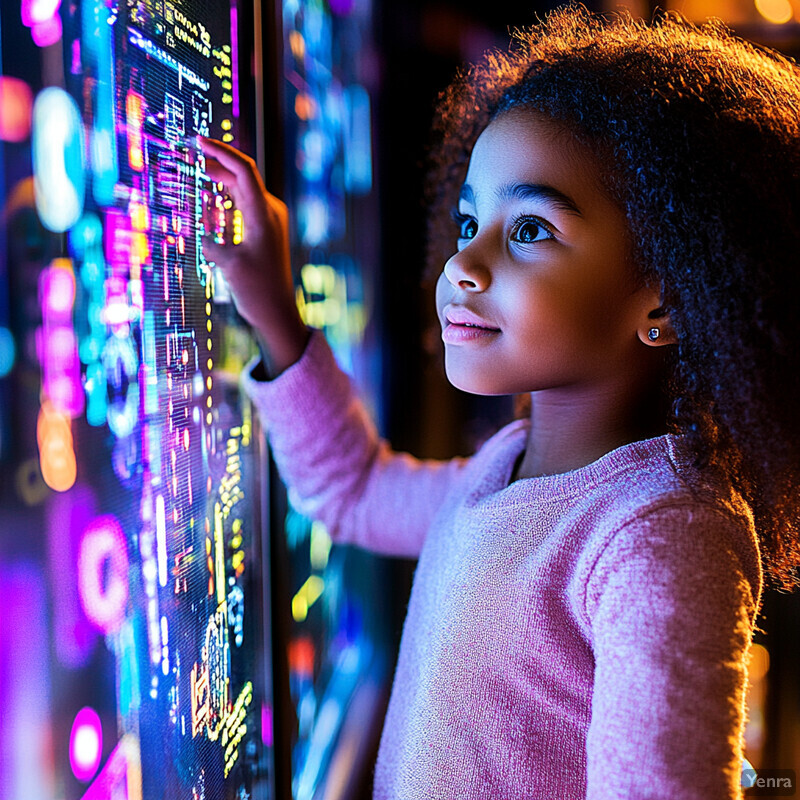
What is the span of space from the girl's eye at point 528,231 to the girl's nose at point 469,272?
4cm

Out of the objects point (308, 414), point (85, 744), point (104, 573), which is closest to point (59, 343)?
point (104, 573)

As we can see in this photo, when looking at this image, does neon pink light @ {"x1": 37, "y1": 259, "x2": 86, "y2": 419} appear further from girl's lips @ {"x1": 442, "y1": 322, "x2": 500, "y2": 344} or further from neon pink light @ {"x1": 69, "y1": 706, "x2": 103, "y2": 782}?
girl's lips @ {"x1": 442, "y1": 322, "x2": 500, "y2": 344}

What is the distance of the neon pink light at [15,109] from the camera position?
42cm

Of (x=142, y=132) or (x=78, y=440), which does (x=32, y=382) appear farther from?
(x=142, y=132)

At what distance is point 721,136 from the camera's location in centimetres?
67

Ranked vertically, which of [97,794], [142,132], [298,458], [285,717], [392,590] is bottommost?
[392,590]

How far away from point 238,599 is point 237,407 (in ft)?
0.69

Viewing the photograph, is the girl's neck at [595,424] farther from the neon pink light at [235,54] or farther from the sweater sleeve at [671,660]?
the neon pink light at [235,54]

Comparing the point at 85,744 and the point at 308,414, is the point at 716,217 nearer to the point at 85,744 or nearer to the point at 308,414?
the point at 308,414

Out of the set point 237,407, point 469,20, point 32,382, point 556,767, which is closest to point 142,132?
point 32,382

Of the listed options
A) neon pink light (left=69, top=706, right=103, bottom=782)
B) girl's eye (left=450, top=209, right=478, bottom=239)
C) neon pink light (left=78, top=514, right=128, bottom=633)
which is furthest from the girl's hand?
neon pink light (left=69, top=706, right=103, bottom=782)

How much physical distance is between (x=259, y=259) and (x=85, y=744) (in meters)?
0.52

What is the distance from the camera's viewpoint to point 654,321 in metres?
0.72

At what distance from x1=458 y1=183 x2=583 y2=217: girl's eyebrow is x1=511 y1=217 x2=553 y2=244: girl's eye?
0.02 m
